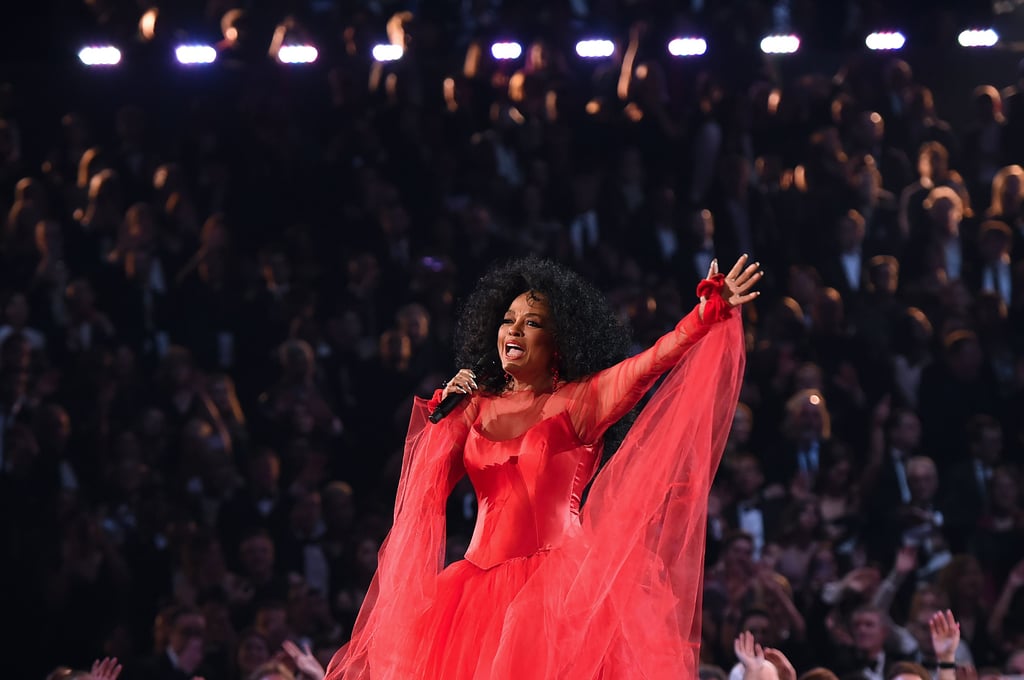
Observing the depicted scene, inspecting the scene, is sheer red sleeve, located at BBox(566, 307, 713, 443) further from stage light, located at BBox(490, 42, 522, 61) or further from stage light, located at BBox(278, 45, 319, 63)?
stage light, located at BBox(278, 45, 319, 63)

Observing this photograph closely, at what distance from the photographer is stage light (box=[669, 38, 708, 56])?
805 cm

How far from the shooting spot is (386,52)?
805 cm

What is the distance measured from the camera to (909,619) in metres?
5.65

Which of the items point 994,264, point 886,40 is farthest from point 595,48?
point 994,264

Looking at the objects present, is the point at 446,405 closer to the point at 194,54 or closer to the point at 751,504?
the point at 751,504

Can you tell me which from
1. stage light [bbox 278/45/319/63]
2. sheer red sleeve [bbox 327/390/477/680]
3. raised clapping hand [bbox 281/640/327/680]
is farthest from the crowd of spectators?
sheer red sleeve [bbox 327/390/477/680]

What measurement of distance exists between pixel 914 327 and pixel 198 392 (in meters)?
3.66

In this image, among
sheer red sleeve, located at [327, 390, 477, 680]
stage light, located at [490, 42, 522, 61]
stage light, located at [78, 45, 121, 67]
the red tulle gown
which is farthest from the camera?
stage light, located at [490, 42, 522, 61]

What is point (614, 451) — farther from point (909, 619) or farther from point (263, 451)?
point (263, 451)

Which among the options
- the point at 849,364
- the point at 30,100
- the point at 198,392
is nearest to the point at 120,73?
the point at 30,100

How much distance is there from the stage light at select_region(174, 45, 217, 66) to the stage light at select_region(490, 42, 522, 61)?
1.67 m

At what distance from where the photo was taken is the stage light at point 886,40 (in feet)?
26.9

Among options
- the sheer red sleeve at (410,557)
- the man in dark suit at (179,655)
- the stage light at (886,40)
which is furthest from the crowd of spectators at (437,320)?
the sheer red sleeve at (410,557)

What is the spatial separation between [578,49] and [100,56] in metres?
2.85
